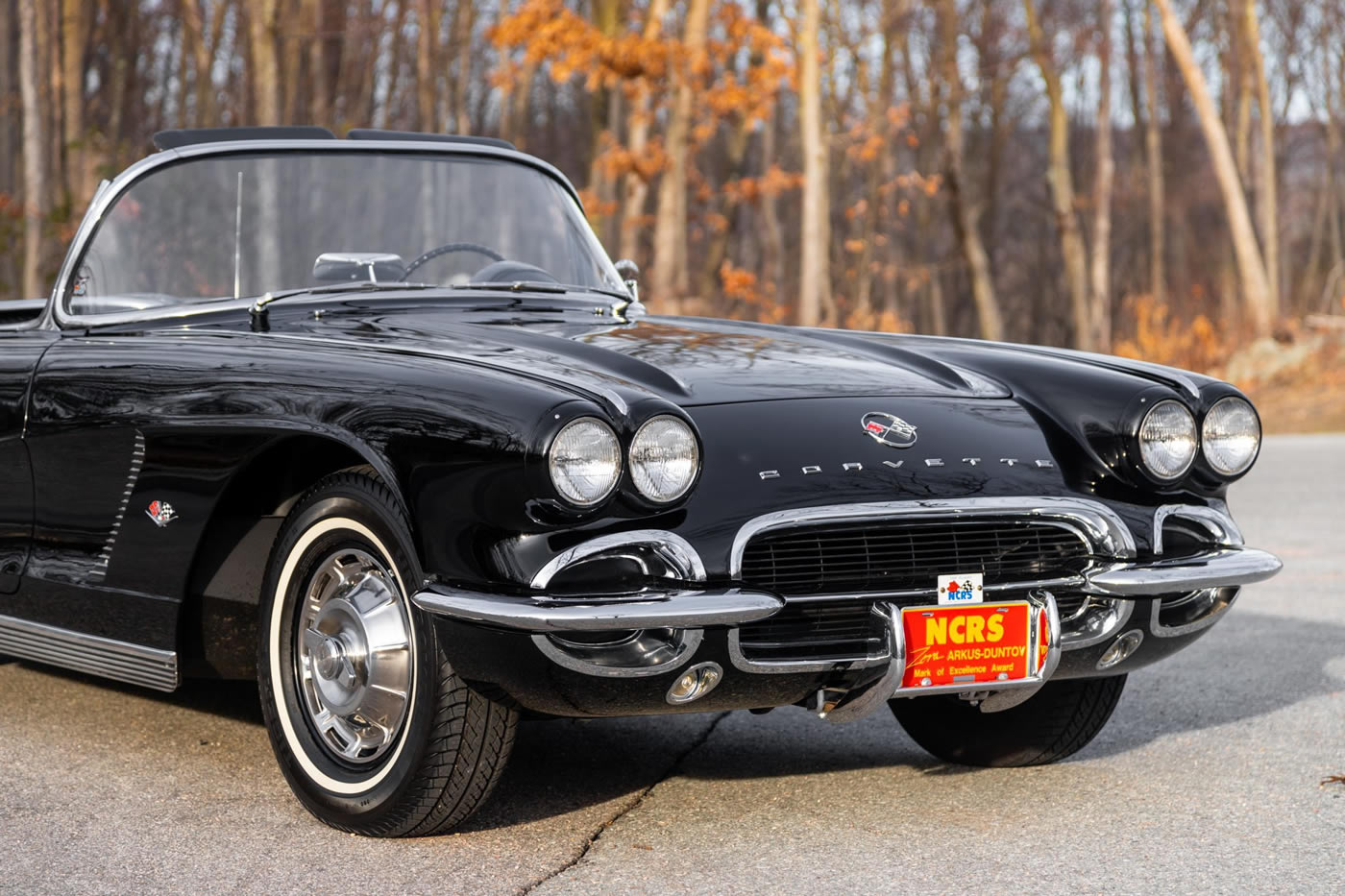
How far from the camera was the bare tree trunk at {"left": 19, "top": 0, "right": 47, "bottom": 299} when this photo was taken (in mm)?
17672

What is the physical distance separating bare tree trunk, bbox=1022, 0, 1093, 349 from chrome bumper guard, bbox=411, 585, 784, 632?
86.8 feet

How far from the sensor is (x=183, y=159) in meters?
4.63

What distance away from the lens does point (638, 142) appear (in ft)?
54.3

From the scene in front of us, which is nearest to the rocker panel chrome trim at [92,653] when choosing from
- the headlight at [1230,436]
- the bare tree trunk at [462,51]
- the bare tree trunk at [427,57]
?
the headlight at [1230,436]

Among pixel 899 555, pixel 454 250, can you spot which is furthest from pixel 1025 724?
pixel 454 250

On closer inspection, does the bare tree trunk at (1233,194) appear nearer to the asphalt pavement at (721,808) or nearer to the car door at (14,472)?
the asphalt pavement at (721,808)

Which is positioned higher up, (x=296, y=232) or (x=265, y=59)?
(x=265, y=59)

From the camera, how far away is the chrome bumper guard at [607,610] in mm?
2955

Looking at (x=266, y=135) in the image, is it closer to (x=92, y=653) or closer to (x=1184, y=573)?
(x=92, y=653)

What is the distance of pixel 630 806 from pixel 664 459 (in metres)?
0.91

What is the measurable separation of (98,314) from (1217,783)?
3053 mm

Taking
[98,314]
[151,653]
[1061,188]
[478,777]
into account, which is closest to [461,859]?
[478,777]

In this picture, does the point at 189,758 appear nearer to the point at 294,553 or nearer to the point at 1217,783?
the point at 294,553

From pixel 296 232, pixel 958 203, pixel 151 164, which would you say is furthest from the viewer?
pixel 958 203
